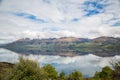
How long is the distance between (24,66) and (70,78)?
33102mm

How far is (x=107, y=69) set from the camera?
67.1 metres

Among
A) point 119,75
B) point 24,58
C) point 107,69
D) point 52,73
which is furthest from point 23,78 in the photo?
point 107,69

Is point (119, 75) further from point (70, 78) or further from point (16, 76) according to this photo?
point (16, 76)

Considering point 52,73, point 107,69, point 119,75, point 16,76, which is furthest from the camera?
point 107,69

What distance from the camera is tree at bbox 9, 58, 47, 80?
79.4 ft

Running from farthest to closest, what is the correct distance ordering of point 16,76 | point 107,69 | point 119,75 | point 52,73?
point 107,69, point 52,73, point 119,75, point 16,76

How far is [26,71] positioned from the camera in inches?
961

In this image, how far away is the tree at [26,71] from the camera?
24.2 m

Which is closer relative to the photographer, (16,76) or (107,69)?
(16,76)

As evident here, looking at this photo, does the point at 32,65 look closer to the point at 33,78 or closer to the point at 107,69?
the point at 33,78

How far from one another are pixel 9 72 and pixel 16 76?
1560 mm

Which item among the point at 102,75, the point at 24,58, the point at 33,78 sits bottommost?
the point at 102,75

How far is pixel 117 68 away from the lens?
46.8 metres

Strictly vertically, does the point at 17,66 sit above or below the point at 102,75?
above
